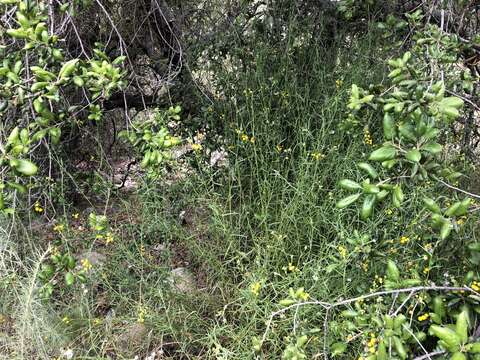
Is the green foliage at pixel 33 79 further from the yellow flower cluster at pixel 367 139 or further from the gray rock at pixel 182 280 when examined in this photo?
the yellow flower cluster at pixel 367 139

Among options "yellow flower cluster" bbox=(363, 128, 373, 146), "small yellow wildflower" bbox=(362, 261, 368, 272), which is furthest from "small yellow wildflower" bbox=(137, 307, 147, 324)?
"yellow flower cluster" bbox=(363, 128, 373, 146)

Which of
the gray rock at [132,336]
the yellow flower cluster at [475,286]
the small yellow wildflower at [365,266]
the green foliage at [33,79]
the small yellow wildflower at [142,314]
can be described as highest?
the green foliage at [33,79]

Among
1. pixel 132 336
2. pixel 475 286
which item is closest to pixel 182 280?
pixel 132 336

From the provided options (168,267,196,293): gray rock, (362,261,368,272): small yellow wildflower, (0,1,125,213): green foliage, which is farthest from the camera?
(168,267,196,293): gray rock

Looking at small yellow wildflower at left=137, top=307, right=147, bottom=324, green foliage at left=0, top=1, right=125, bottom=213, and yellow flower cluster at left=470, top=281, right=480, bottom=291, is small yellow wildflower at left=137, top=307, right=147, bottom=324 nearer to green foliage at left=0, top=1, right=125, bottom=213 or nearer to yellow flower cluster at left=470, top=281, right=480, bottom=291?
green foliage at left=0, top=1, right=125, bottom=213

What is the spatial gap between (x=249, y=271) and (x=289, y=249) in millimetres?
208

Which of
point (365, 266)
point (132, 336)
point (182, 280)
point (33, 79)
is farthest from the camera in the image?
point (182, 280)

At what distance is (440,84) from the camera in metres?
1.19

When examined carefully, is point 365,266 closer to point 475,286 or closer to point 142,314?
point 475,286

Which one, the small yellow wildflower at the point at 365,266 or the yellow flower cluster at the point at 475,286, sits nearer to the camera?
the yellow flower cluster at the point at 475,286

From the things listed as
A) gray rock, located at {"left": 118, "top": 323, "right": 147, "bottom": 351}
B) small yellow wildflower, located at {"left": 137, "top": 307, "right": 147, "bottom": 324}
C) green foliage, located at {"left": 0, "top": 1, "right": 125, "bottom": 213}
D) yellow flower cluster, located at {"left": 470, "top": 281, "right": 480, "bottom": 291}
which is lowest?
gray rock, located at {"left": 118, "top": 323, "right": 147, "bottom": 351}

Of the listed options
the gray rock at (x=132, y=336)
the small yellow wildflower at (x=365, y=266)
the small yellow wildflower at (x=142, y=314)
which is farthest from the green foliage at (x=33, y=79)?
the small yellow wildflower at (x=365, y=266)

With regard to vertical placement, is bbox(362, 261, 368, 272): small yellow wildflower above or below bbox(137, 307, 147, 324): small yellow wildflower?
above

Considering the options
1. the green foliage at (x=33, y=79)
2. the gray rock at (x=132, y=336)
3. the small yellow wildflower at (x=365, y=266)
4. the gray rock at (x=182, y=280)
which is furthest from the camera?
the gray rock at (x=182, y=280)
